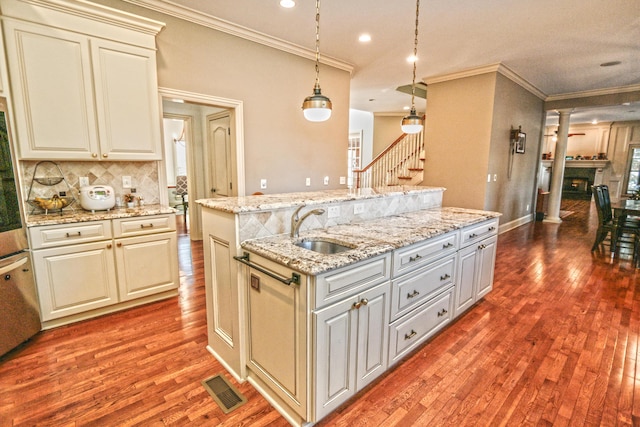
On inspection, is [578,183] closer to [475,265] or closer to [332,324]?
[475,265]

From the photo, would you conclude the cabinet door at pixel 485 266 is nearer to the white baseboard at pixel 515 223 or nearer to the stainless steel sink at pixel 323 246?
the stainless steel sink at pixel 323 246

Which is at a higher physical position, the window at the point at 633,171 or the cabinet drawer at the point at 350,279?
the window at the point at 633,171

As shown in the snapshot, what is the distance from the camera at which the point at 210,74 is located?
3.42 metres

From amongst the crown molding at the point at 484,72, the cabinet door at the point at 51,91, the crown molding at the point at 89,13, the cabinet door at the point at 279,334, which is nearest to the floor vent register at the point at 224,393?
the cabinet door at the point at 279,334

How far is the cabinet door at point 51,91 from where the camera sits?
2375mm

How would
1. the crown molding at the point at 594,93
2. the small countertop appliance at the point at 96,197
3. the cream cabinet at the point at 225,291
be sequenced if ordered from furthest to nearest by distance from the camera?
the crown molding at the point at 594,93 < the small countertop appliance at the point at 96,197 < the cream cabinet at the point at 225,291

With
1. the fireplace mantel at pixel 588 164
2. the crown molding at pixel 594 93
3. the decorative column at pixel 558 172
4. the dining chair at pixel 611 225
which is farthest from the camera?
the fireplace mantel at pixel 588 164

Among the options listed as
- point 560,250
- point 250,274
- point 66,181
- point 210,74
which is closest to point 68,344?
point 66,181

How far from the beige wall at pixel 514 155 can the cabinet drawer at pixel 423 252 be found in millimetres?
3282

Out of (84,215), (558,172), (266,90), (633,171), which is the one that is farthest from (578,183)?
(84,215)

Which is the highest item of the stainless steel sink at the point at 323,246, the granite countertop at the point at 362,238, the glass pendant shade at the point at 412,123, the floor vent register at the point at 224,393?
the glass pendant shade at the point at 412,123

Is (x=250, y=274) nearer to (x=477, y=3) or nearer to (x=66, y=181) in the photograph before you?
(x=66, y=181)

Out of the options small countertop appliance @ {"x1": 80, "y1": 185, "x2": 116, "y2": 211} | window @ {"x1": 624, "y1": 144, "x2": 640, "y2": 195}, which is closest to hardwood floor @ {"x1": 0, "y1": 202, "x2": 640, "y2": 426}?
small countertop appliance @ {"x1": 80, "y1": 185, "x2": 116, "y2": 211}

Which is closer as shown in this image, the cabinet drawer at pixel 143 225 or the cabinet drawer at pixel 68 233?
the cabinet drawer at pixel 68 233
